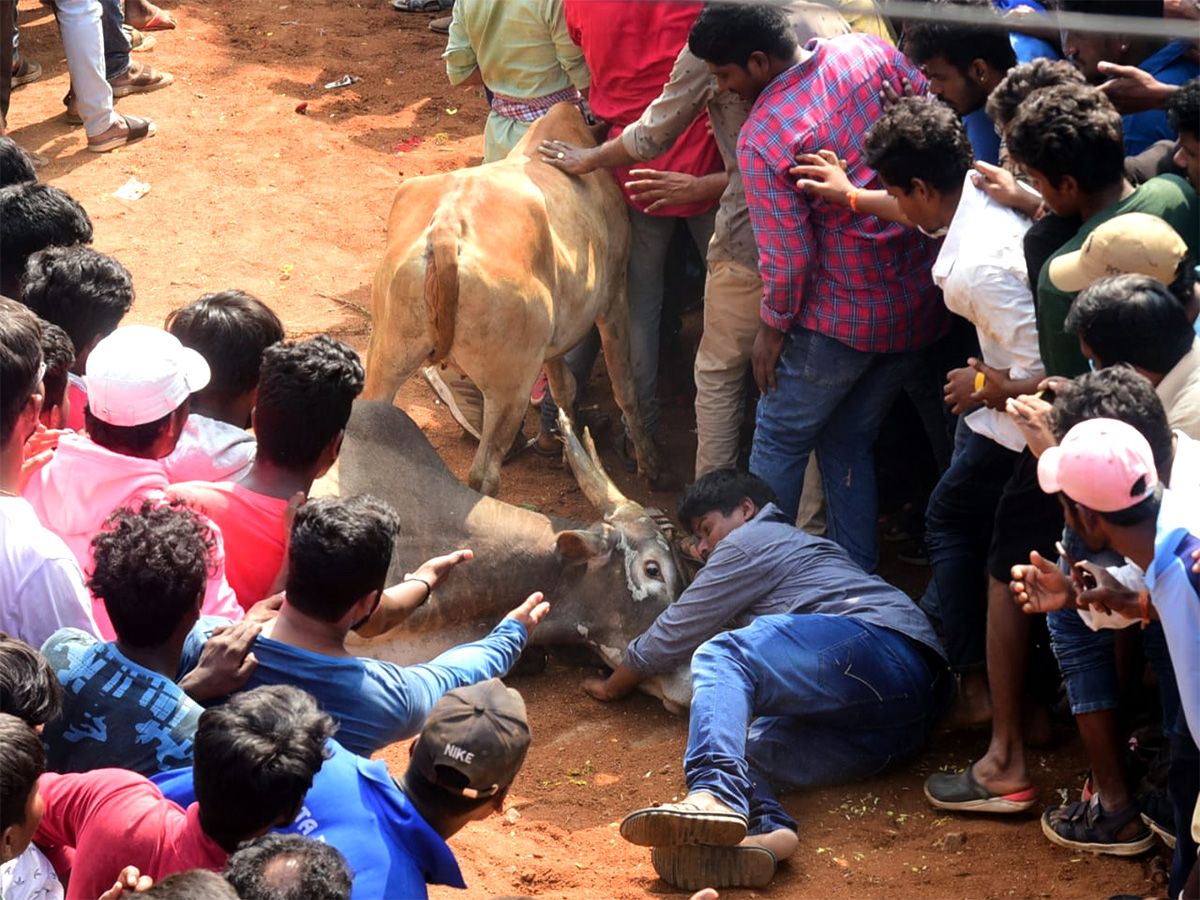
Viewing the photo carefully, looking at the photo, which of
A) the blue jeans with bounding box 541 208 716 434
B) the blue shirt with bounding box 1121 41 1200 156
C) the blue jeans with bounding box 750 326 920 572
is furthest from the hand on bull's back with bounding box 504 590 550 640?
the blue jeans with bounding box 541 208 716 434

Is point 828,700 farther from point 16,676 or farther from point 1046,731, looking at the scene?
point 16,676

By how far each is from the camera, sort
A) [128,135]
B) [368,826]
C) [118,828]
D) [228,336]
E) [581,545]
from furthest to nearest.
→ [128,135] → [581,545] → [228,336] → [368,826] → [118,828]

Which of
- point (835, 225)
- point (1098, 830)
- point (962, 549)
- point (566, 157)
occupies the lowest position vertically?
point (1098, 830)

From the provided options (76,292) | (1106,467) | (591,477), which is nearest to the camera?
(1106,467)

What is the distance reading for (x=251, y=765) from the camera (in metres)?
2.92

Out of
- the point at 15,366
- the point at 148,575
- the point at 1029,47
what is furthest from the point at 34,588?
the point at 1029,47

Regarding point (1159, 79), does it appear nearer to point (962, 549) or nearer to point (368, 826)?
point (962, 549)

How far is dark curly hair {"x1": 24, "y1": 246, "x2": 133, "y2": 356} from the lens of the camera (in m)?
4.71

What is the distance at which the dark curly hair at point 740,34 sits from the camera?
548 centimetres

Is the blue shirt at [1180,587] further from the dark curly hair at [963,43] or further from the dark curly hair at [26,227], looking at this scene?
the dark curly hair at [26,227]

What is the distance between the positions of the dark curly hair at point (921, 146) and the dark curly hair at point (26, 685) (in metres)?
3.24

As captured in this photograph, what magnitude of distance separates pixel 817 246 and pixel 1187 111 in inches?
65.4

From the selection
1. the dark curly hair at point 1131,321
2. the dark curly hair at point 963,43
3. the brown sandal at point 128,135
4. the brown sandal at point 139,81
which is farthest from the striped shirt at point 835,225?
the brown sandal at point 139,81

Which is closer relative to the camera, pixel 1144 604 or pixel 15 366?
pixel 1144 604
